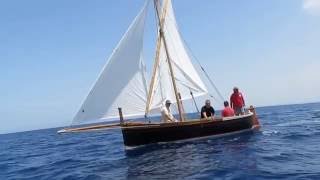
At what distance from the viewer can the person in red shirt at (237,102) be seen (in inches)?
1137

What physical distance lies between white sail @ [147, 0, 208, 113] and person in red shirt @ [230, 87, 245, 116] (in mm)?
1868

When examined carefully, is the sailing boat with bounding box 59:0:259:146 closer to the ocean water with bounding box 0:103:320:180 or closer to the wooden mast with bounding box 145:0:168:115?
the wooden mast with bounding box 145:0:168:115

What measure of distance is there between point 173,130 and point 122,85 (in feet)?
12.9

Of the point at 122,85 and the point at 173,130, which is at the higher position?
the point at 122,85

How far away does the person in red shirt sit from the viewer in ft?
94.7

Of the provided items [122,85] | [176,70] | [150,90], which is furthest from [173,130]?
[176,70]

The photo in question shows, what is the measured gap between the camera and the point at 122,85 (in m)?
24.1

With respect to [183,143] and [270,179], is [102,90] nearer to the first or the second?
[183,143]

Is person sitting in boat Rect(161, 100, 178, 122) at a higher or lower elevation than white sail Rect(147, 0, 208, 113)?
lower

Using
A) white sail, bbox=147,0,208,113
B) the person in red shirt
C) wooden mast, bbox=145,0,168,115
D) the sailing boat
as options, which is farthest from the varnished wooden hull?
white sail, bbox=147,0,208,113

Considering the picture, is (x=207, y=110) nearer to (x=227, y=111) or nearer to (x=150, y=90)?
(x=227, y=111)

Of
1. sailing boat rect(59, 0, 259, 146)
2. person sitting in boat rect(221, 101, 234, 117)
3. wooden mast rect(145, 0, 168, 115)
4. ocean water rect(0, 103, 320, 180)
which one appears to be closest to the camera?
ocean water rect(0, 103, 320, 180)

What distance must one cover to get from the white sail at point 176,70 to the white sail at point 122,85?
2.26 m

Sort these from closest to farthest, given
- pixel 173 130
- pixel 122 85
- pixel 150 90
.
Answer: pixel 122 85 < pixel 173 130 < pixel 150 90
